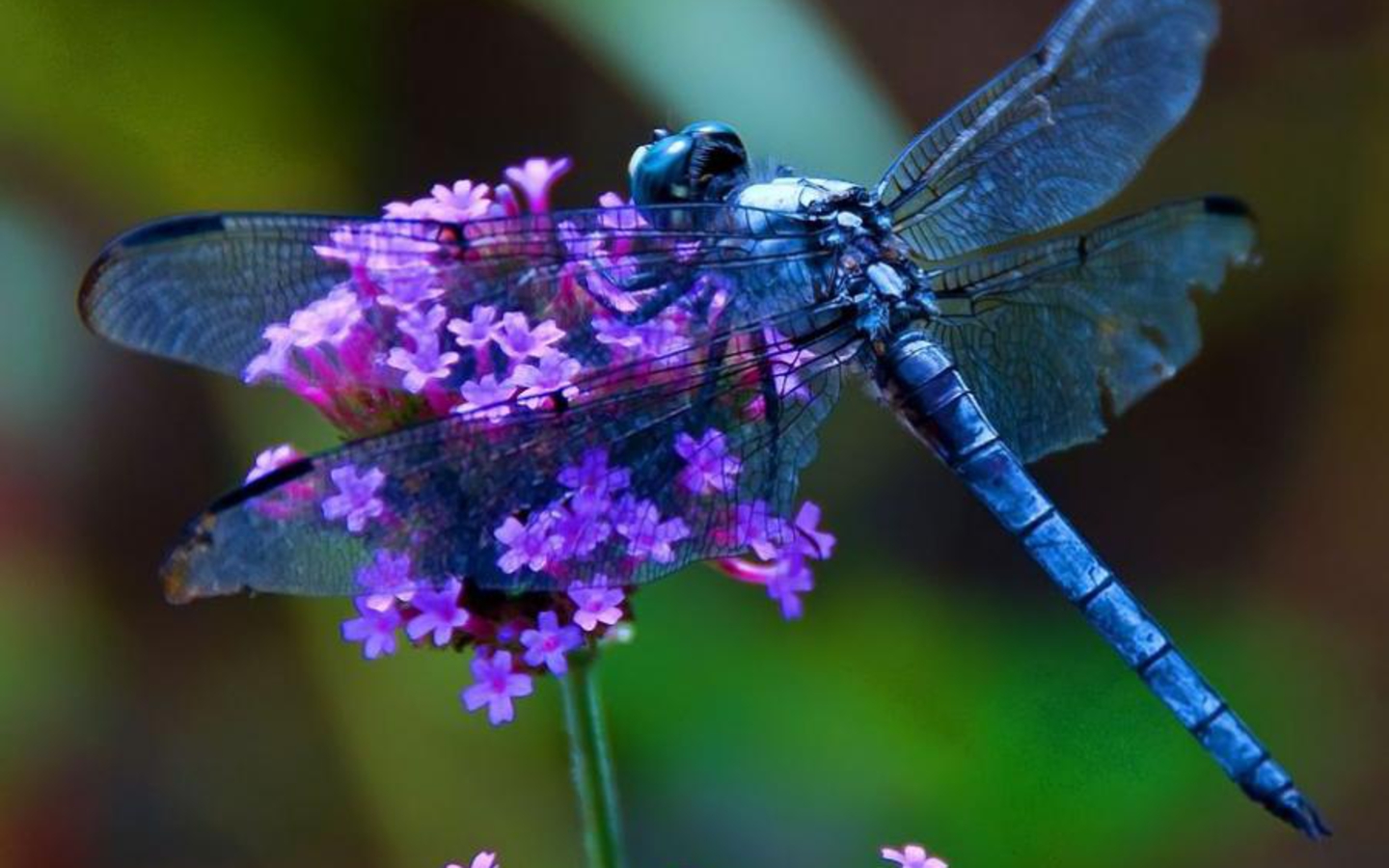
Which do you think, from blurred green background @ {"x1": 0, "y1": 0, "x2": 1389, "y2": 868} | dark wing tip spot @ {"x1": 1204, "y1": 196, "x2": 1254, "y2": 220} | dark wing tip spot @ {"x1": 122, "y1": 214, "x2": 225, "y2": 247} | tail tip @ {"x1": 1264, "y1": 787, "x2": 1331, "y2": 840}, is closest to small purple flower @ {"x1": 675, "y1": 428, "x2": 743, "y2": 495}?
dark wing tip spot @ {"x1": 122, "y1": 214, "x2": 225, "y2": 247}

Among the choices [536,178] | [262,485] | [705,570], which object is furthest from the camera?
[705,570]

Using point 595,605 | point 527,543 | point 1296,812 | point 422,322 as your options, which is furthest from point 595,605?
point 1296,812

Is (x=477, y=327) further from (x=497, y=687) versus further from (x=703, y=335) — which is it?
(x=497, y=687)

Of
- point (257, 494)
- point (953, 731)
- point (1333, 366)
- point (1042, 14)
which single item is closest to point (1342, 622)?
point (1333, 366)

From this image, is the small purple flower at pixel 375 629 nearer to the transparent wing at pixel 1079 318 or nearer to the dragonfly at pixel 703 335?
the dragonfly at pixel 703 335

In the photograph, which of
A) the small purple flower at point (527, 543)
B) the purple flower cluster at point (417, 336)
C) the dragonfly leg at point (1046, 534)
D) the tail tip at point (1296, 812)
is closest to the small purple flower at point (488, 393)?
the purple flower cluster at point (417, 336)

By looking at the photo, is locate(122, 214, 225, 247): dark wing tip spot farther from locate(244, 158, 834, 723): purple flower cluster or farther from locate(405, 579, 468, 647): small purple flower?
locate(405, 579, 468, 647): small purple flower
